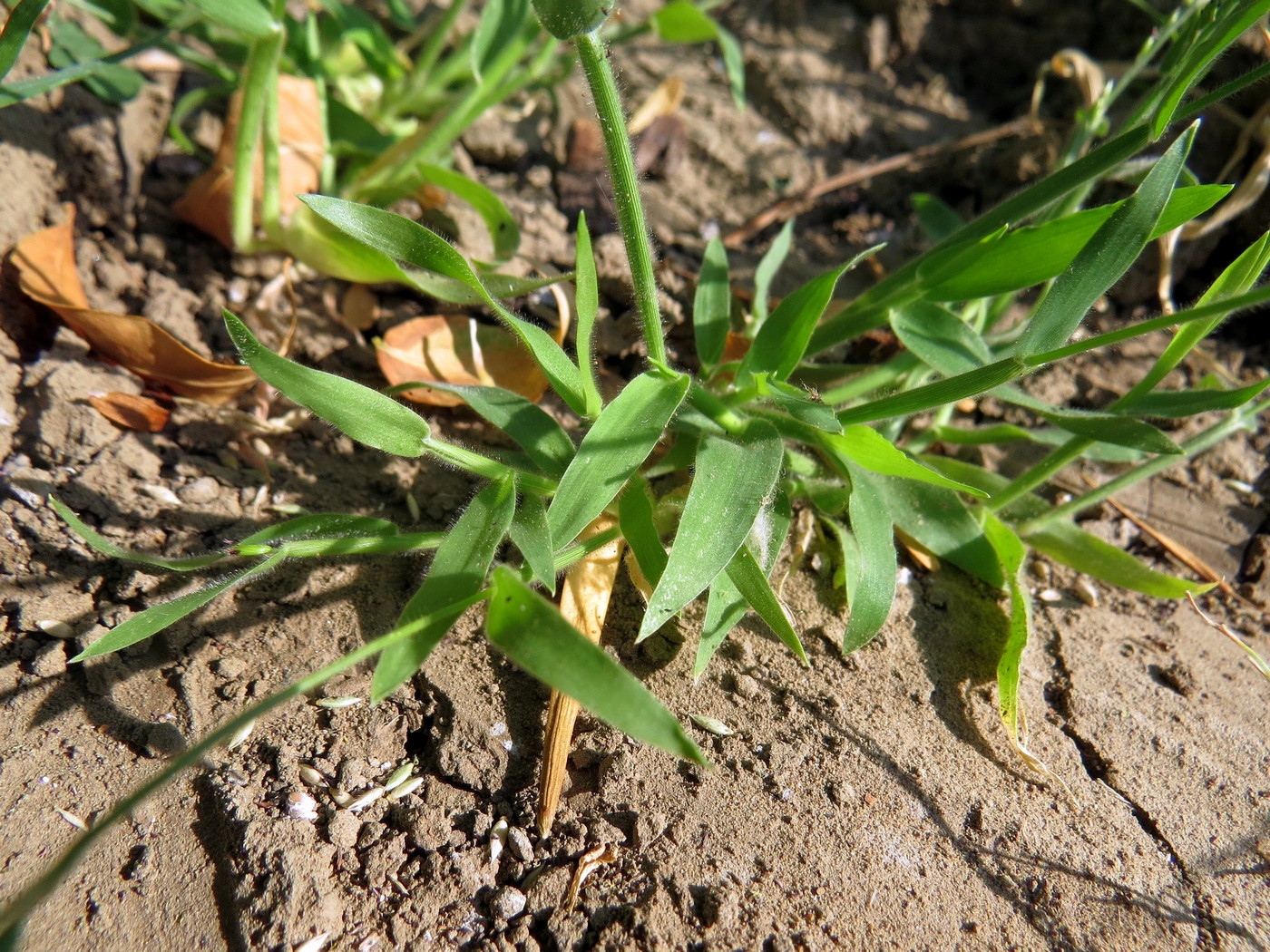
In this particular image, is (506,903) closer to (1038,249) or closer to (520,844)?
(520,844)

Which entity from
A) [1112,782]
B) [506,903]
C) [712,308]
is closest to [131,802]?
[506,903]

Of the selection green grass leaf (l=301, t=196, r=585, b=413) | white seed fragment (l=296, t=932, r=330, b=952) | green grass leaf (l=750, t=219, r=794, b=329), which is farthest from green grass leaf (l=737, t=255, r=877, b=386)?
white seed fragment (l=296, t=932, r=330, b=952)

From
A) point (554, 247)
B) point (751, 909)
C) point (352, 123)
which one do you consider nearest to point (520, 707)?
point (751, 909)

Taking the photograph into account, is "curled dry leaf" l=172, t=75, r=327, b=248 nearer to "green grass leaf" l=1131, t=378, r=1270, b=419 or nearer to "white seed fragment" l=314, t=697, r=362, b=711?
"white seed fragment" l=314, t=697, r=362, b=711

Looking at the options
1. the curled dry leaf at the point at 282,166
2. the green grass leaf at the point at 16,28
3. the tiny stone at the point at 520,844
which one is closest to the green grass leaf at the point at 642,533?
the tiny stone at the point at 520,844

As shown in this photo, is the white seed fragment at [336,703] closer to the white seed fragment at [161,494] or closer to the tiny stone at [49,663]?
the tiny stone at [49,663]

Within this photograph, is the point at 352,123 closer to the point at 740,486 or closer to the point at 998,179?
the point at 740,486
